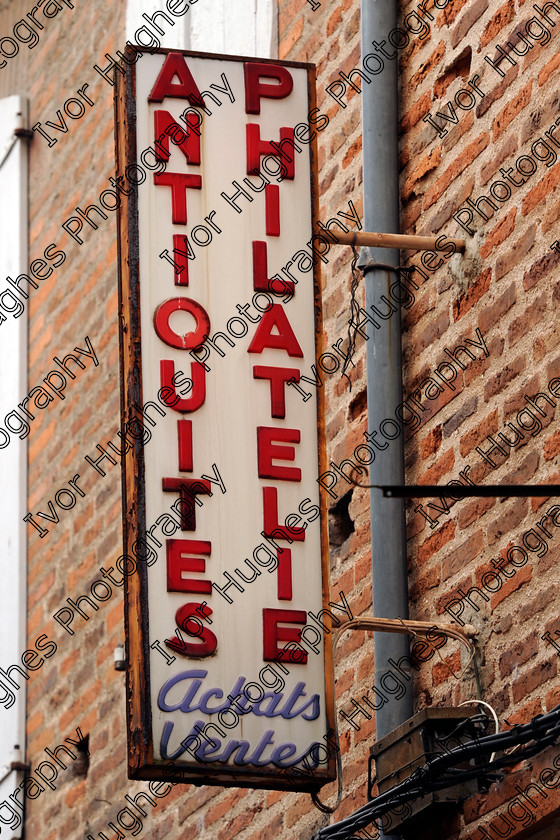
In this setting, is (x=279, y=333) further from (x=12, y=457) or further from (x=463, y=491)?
(x=12, y=457)

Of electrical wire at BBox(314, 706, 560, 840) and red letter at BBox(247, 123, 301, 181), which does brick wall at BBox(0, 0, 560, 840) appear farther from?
red letter at BBox(247, 123, 301, 181)

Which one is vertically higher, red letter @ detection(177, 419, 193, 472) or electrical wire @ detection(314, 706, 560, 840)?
red letter @ detection(177, 419, 193, 472)

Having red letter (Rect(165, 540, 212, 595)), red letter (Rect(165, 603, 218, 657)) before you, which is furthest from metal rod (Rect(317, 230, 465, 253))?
red letter (Rect(165, 603, 218, 657))

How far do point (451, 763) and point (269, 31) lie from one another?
13.1 feet

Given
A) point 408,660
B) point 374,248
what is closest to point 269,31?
point 374,248

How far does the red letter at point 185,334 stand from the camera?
5391 millimetres

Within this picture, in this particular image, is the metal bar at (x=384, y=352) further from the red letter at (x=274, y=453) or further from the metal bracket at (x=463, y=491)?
the metal bracket at (x=463, y=491)

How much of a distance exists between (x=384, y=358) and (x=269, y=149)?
34.5 inches

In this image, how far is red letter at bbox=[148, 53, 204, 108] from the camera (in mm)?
5664

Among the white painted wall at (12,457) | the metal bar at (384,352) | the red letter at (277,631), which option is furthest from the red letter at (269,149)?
the white painted wall at (12,457)

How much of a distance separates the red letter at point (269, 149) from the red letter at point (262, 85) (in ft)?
0.25

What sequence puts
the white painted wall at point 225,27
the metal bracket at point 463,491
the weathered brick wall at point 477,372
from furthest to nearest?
the white painted wall at point 225,27 → the weathered brick wall at point 477,372 → the metal bracket at point 463,491

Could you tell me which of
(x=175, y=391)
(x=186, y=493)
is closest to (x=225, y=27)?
(x=175, y=391)

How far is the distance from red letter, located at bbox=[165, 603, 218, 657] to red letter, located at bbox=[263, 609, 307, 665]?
161 millimetres
